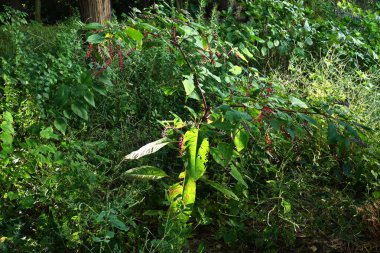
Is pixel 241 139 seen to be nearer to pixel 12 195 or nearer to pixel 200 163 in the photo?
pixel 200 163

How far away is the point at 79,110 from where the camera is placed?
2678 mm

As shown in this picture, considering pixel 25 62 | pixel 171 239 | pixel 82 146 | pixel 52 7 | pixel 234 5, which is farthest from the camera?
pixel 52 7

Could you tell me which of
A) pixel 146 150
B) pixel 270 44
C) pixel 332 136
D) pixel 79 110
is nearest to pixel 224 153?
pixel 146 150

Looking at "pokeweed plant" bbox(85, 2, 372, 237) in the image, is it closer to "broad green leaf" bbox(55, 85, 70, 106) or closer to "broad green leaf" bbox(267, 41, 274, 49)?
"broad green leaf" bbox(55, 85, 70, 106)

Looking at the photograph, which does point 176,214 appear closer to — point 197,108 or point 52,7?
point 197,108

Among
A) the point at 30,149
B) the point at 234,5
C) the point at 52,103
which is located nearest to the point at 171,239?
the point at 30,149

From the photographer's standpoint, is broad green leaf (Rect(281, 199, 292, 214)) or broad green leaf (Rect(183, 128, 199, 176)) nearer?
broad green leaf (Rect(183, 128, 199, 176))

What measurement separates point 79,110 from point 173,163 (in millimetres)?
638

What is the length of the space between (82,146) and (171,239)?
0.81m

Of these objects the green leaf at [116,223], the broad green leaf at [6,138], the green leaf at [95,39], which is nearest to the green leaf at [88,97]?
the green leaf at [95,39]

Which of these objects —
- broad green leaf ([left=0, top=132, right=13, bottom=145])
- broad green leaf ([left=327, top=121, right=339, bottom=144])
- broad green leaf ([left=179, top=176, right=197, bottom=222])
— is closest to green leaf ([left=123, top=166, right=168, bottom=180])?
broad green leaf ([left=179, top=176, right=197, bottom=222])

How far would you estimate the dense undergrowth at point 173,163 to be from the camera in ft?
7.12

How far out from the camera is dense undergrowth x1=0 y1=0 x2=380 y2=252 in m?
2.17

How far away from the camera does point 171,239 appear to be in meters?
2.05
